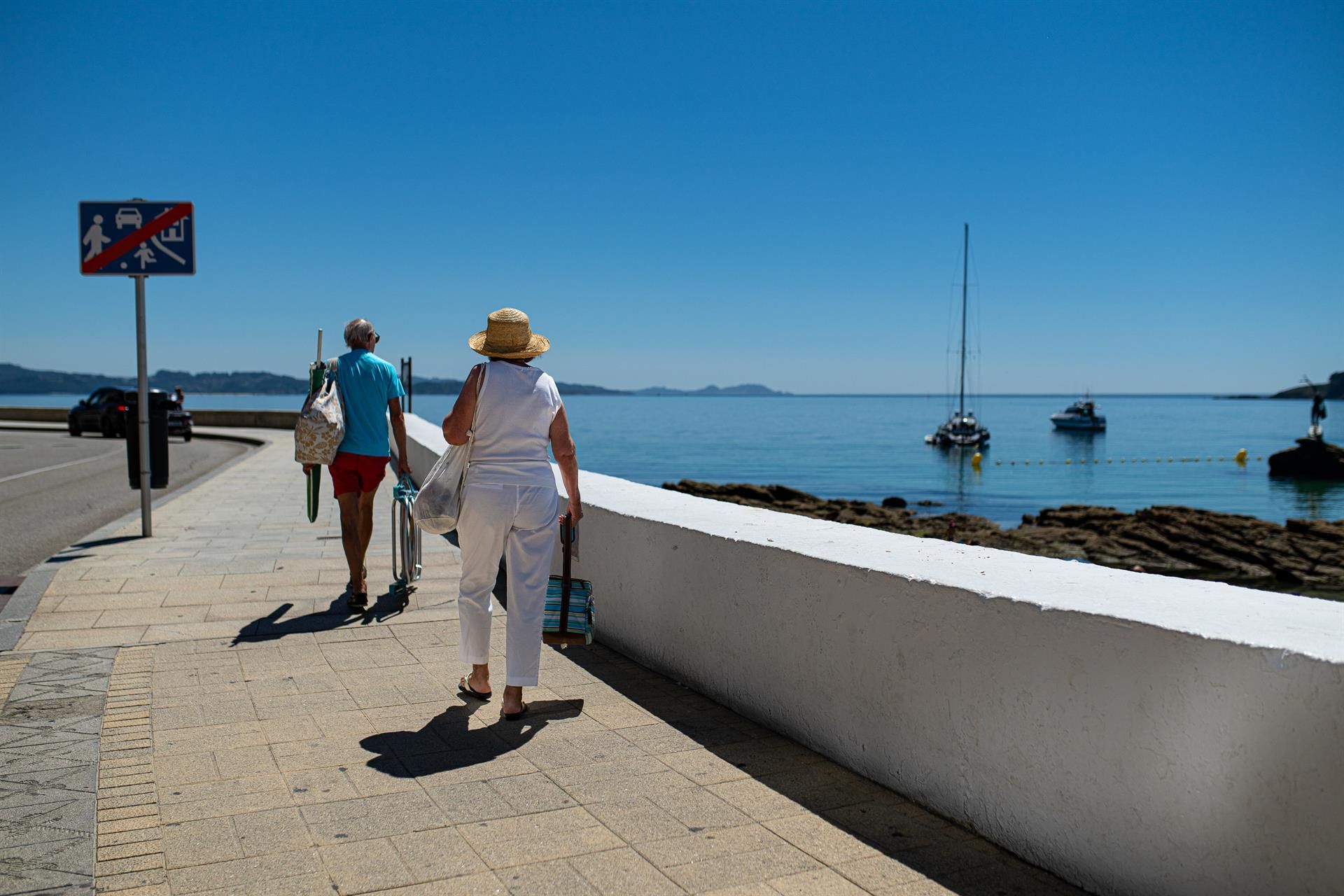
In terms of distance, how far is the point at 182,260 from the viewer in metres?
9.93

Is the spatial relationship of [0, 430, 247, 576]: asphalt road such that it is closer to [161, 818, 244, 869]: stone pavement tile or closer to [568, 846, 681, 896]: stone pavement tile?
[161, 818, 244, 869]: stone pavement tile

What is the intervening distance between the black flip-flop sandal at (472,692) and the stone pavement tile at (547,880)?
184 cm

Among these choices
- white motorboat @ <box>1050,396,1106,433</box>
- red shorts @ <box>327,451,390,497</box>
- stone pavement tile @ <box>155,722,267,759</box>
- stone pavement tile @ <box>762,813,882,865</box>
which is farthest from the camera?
white motorboat @ <box>1050,396,1106,433</box>

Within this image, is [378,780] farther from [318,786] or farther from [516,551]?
[516,551]

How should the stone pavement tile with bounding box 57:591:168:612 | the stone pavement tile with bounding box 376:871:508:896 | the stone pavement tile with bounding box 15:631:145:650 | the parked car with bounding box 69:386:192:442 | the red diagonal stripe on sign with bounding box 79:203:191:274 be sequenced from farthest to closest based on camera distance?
the parked car with bounding box 69:386:192:442, the red diagonal stripe on sign with bounding box 79:203:191:274, the stone pavement tile with bounding box 57:591:168:612, the stone pavement tile with bounding box 15:631:145:650, the stone pavement tile with bounding box 376:871:508:896

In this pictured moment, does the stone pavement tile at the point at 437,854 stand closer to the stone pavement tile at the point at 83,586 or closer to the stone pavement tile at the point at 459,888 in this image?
the stone pavement tile at the point at 459,888

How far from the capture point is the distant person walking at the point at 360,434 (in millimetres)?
6969

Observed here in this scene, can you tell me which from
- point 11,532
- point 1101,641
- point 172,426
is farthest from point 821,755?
point 172,426

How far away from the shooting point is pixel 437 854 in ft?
10.6

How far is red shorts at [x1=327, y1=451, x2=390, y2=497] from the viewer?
7.06 meters

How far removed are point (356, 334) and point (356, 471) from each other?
0.89 m

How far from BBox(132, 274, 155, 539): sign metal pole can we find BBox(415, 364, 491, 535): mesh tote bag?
21.2 feet

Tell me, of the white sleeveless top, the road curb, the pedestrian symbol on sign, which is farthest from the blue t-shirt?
the pedestrian symbol on sign

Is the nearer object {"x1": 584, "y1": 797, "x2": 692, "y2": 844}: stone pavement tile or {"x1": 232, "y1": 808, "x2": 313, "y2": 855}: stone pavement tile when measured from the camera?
{"x1": 232, "y1": 808, "x2": 313, "y2": 855}: stone pavement tile
